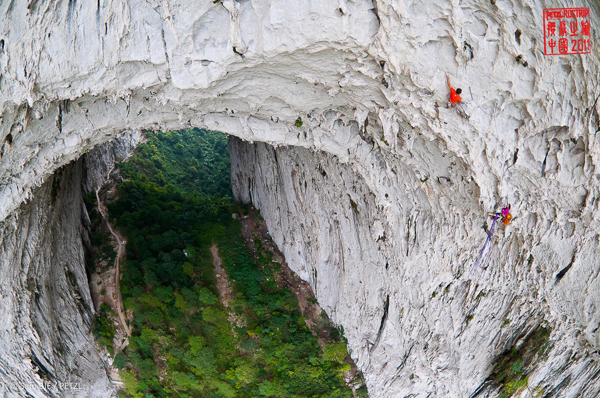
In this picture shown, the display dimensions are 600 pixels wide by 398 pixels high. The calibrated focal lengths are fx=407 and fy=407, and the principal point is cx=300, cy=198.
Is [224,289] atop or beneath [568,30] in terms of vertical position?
beneath

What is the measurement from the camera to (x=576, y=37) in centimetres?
545

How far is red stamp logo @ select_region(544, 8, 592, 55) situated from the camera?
541 cm

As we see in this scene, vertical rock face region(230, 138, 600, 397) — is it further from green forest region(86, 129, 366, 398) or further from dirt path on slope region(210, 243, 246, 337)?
dirt path on slope region(210, 243, 246, 337)

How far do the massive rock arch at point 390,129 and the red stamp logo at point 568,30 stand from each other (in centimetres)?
12

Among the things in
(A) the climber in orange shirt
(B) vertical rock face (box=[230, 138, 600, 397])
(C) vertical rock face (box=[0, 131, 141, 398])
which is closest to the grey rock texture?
(C) vertical rock face (box=[0, 131, 141, 398])

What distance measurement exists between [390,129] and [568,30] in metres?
3.25

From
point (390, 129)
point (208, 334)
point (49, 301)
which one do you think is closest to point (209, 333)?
point (208, 334)

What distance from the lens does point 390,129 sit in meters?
7.99

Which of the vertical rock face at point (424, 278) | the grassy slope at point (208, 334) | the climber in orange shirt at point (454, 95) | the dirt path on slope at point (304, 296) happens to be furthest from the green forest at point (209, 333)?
the climber in orange shirt at point (454, 95)

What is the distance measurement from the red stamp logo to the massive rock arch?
4.6 inches

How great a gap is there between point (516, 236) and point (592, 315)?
2.06 metres

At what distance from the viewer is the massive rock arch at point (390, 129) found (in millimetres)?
6164

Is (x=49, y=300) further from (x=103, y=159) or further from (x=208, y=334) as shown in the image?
(x=103, y=159)

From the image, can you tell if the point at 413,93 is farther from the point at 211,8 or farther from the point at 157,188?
the point at 157,188
